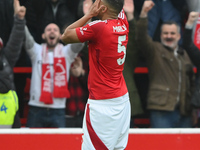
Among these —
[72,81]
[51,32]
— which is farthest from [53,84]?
[51,32]

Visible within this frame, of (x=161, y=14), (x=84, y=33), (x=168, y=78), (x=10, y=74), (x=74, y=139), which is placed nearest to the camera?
(x=84, y=33)

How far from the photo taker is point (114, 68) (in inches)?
157

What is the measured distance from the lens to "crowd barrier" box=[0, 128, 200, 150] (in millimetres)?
4945

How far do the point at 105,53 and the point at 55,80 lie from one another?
2262 mm

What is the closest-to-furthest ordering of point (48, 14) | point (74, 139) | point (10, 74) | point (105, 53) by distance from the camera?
point (105, 53), point (74, 139), point (10, 74), point (48, 14)

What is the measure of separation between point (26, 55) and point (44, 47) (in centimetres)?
58

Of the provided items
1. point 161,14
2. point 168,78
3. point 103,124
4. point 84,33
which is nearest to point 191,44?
point 168,78

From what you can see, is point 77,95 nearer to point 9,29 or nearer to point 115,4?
point 9,29

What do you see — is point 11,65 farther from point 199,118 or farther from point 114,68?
point 199,118

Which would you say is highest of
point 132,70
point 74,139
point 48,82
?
point 132,70

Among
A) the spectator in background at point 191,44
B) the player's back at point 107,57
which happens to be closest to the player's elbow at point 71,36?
the player's back at point 107,57

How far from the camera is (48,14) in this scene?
255 inches

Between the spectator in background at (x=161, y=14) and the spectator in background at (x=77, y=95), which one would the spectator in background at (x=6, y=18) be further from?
the spectator in background at (x=161, y=14)

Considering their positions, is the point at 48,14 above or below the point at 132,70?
above
